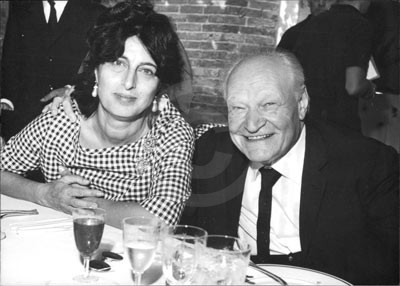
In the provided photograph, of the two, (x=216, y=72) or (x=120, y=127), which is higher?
(x=216, y=72)

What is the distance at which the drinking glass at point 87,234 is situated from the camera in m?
1.04

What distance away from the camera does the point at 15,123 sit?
2756 millimetres

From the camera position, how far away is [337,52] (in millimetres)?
2721

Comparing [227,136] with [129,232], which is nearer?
[129,232]

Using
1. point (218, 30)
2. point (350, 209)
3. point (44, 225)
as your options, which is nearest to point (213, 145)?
point (350, 209)

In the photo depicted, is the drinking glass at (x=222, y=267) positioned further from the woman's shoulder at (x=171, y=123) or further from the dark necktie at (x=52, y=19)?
the dark necktie at (x=52, y=19)

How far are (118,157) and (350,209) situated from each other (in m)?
0.86

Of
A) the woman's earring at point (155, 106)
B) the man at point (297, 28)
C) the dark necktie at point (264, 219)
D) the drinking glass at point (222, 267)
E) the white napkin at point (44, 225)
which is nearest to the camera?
the drinking glass at point (222, 267)

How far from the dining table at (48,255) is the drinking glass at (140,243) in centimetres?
9

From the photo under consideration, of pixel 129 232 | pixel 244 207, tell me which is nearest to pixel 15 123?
pixel 244 207

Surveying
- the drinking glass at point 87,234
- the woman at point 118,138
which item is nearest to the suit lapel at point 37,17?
the woman at point 118,138

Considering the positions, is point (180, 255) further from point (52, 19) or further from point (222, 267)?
point (52, 19)

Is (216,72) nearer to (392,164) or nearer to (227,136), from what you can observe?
(227,136)

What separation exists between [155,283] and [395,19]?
2.78 meters
